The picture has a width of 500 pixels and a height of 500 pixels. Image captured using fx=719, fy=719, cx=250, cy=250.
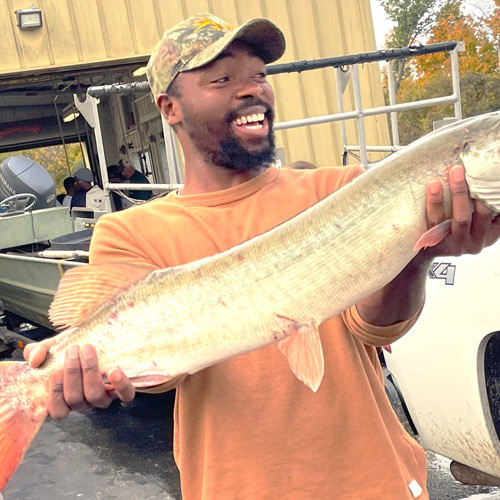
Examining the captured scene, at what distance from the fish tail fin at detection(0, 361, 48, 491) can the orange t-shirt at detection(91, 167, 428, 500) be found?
0.39 meters

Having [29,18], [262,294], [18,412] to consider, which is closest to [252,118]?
[262,294]

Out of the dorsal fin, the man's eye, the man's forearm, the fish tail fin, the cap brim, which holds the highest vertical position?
the cap brim

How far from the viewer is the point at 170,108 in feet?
7.59

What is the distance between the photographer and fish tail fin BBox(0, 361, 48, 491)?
6.27ft

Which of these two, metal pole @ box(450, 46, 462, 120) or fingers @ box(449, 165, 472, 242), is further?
metal pole @ box(450, 46, 462, 120)

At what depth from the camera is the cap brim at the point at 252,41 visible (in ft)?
7.07

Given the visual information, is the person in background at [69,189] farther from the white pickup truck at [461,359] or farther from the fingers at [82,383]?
the fingers at [82,383]

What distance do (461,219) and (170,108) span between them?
103 centimetres

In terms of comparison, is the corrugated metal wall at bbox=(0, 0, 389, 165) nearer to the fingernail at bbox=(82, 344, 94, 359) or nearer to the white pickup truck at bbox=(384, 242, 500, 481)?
the white pickup truck at bbox=(384, 242, 500, 481)

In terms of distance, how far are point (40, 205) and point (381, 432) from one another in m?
9.42

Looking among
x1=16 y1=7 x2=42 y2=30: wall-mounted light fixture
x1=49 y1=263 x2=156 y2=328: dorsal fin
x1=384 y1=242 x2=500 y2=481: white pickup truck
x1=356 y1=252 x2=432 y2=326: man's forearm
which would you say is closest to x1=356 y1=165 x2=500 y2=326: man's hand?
x1=356 y1=252 x2=432 y2=326: man's forearm

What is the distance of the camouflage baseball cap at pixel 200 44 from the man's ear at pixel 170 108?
0.02 metres

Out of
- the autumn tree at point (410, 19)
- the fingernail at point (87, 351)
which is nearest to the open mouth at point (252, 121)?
the fingernail at point (87, 351)

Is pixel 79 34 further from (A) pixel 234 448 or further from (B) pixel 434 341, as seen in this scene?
(A) pixel 234 448
